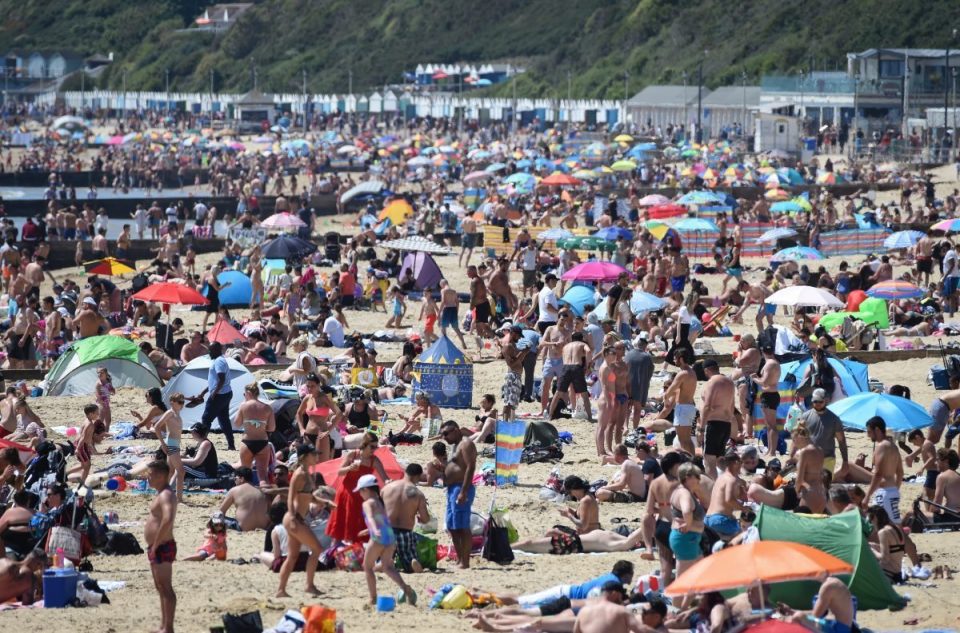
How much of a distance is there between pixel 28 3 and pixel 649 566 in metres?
134

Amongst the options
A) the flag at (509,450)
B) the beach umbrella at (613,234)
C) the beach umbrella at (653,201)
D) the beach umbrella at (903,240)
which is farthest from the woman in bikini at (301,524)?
the beach umbrella at (653,201)

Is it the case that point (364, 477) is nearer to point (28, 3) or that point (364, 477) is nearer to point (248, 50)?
point (248, 50)

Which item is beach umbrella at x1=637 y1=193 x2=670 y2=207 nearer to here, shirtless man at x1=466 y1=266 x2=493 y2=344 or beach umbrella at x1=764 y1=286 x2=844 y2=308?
shirtless man at x1=466 y1=266 x2=493 y2=344

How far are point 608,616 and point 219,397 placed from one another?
6589 millimetres

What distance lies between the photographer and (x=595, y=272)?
63.5 feet

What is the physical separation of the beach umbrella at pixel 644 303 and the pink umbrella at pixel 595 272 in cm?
87

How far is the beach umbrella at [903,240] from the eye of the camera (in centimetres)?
2377

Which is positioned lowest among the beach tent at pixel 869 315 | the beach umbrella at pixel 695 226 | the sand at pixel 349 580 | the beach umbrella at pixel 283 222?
the sand at pixel 349 580

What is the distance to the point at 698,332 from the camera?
16703 mm

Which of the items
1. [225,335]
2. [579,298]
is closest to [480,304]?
[579,298]

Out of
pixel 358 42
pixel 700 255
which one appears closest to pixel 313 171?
pixel 700 255

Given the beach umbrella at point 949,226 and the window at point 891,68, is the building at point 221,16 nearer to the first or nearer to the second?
the window at point 891,68

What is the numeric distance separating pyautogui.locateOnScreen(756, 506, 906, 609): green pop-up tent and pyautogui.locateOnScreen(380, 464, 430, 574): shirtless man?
6.29 ft

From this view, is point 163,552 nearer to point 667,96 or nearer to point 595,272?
point 595,272
